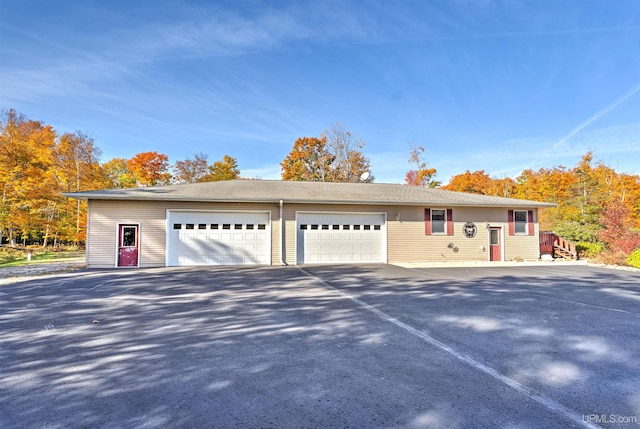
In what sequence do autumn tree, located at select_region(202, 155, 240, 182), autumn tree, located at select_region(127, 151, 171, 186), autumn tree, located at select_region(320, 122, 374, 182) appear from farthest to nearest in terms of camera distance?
autumn tree, located at select_region(127, 151, 171, 186) < autumn tree, located at select_region(202, 155, 240, 182) < autumn tree, located at select_region(320, 122, 374, 182)

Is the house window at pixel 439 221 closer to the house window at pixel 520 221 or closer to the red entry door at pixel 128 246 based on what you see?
the house window at pixel 520 221

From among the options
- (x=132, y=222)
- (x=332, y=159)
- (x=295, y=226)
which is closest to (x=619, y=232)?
(x=295, y=226)

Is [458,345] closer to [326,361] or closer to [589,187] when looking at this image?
[326,361]

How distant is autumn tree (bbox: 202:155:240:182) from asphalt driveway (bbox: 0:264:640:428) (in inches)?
1035

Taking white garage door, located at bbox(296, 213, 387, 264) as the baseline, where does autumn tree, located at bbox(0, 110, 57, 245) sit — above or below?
above

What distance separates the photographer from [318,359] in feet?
11.1

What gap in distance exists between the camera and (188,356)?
135 inches

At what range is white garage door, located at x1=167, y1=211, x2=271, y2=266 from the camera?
474 inches

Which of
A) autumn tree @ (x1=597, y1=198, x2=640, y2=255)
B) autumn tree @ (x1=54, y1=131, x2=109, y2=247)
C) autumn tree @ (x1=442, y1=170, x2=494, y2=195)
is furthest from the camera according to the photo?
autumn tree @ (x1=442, y1=170, x2=494, y2=195)

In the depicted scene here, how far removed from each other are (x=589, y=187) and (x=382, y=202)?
22.8 metres

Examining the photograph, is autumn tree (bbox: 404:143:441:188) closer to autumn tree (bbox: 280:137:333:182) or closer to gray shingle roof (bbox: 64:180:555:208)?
autumn tree (bbox: 280:137:333:182)

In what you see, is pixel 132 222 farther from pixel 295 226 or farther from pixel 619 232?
pixel 619 232

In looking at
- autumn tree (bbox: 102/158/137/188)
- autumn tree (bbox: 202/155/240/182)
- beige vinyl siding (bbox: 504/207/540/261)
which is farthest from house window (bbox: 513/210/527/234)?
autumn tree (bbox: 102/158/137/188)

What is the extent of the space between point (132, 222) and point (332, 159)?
21.0m
